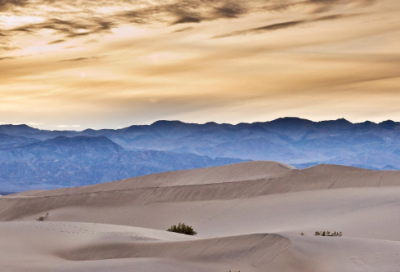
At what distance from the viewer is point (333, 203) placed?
1419 inches

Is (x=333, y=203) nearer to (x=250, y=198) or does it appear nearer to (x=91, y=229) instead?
(x=250, y=198)

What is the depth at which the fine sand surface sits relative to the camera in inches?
612

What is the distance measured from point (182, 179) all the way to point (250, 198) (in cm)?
2634

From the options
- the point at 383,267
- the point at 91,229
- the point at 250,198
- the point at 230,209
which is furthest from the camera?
the point at 250,198

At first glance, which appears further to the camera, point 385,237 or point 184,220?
point 184,220

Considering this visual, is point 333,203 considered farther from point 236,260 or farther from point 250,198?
point 236,260

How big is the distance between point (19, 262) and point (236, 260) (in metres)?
6.31

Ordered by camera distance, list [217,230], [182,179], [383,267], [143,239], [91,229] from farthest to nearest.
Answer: [182,179] < [217,230] < [91,229] < [143,239] < [383,267]

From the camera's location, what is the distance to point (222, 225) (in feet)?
115

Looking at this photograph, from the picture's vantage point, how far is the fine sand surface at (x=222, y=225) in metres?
15.5

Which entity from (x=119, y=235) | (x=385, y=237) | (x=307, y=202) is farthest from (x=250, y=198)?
(x=119, y=235)

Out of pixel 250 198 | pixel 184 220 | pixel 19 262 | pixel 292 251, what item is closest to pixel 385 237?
pixel 292 251

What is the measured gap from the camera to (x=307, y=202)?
37938 mm

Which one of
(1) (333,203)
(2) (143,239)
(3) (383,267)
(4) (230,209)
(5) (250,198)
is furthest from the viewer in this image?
(5) (250,198)
